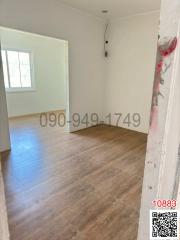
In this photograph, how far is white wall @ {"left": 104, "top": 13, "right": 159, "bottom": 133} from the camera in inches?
146

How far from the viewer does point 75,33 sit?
3637mm

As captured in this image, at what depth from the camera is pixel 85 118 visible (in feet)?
14.3

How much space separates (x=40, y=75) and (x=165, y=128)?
18.7 feet

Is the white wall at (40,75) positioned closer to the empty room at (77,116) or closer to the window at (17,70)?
the empty room at (77,116)

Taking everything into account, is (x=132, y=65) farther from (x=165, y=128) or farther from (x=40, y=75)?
(x=165, y=128)

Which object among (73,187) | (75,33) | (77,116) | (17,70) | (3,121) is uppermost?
(75,33)

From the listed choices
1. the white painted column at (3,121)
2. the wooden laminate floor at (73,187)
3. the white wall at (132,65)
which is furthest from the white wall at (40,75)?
the white painted column at (3,121)

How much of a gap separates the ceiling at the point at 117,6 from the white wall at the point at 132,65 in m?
0.24

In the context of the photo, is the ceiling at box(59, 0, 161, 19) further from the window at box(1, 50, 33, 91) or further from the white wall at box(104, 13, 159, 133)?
the window at box(1, 50, 33, 91)

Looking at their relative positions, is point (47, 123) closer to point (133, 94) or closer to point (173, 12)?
point (133, 94)

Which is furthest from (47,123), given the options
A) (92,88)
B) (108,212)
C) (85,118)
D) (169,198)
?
(169,198)

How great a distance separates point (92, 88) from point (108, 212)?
3.06 m

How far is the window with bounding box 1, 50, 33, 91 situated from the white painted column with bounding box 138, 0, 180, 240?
532 centimetres

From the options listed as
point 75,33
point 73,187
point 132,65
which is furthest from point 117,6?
point 73,187
